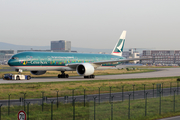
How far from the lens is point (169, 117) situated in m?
23.0

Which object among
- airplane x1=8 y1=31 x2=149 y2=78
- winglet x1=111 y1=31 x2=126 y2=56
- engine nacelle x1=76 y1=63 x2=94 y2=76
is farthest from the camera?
winglet x1=111 y1=31 x2=126 y2=56

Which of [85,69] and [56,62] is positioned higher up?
[56,62]

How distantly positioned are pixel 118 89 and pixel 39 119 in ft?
79.0

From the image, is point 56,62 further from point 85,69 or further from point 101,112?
point 101,112

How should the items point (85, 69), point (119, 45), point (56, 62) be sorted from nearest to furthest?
1. point (85, 69)
2. point (56, 62)
3. point (119, 45)

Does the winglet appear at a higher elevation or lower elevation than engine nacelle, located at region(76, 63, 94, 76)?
higher

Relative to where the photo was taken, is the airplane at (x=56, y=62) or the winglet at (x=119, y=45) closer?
the airplane at (x=56, y=62)

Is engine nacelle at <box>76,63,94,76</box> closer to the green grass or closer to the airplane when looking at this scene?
the airplane

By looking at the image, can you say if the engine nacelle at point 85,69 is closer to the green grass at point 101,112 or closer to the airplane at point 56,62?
the airplane at point 56,62

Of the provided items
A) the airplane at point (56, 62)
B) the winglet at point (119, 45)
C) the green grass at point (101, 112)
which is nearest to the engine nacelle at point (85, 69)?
the airplane at point (56, 62)

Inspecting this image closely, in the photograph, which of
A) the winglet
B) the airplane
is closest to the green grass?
the airplane

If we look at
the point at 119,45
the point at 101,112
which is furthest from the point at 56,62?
the point at 101,112

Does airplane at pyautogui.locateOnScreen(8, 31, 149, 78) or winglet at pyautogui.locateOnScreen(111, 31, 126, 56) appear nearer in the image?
airplane at pyautogui.locateOnScreen(8, 31, 149, 78)

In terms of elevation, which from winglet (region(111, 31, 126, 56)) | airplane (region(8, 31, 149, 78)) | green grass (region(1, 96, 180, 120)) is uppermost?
winglet (region(111, 31, 126, 56))
